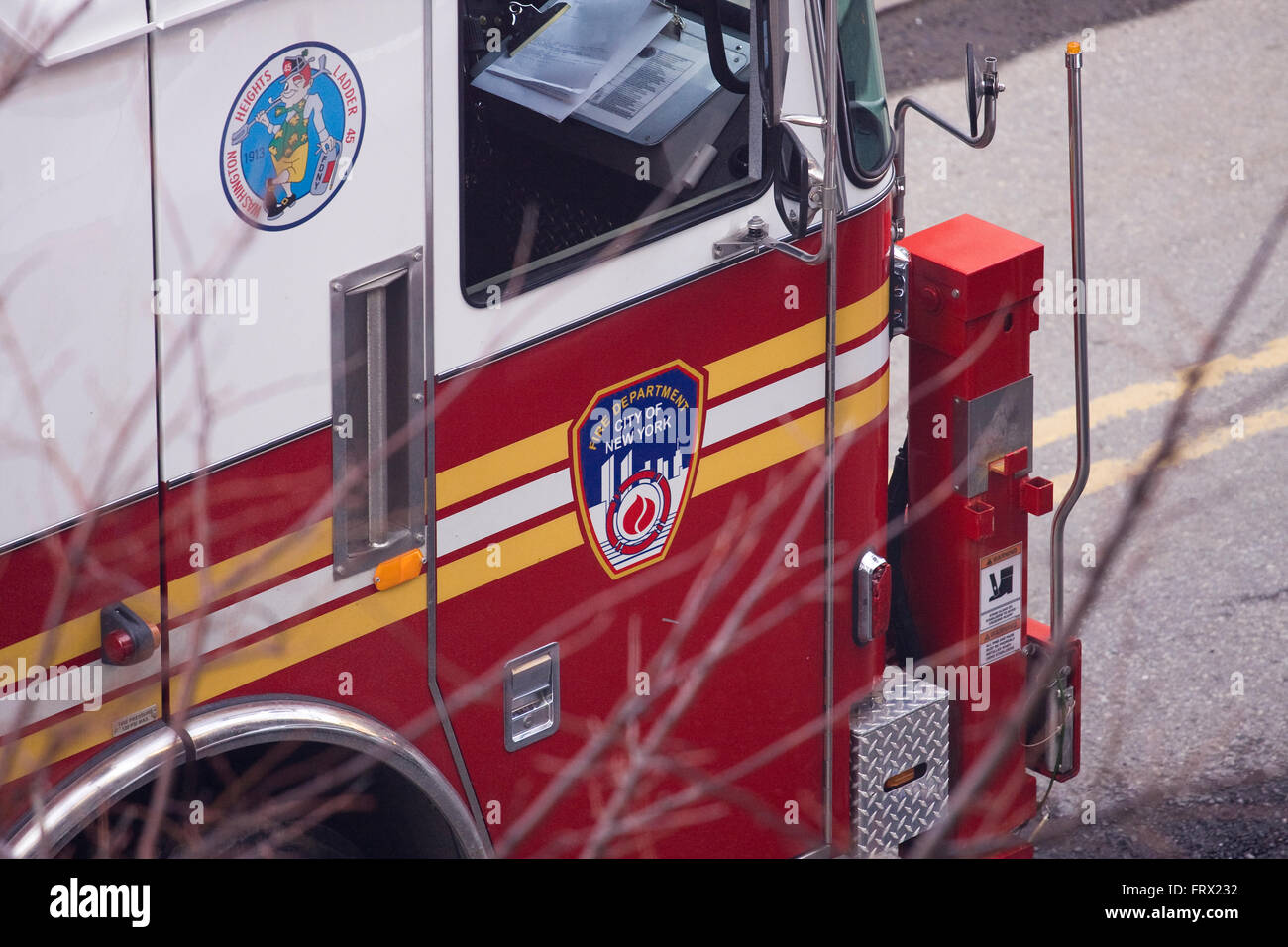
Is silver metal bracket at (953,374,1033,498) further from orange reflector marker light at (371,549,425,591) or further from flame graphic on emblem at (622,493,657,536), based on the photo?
orange reflector marker light at (371,549,425,591)

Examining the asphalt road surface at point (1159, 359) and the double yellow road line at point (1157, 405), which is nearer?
A: the asphalt road surface at point (1159, 359)

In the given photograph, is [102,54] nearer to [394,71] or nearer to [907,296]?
[394,71]

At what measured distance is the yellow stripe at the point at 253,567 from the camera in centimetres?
274

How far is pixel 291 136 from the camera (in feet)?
8.73

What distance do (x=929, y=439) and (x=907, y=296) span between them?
0.92ft

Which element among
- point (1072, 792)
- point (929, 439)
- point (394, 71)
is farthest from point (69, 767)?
point (1072, 792)

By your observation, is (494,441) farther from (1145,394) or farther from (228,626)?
(1145,394)

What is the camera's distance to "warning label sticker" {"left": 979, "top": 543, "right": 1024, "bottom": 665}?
378 cm

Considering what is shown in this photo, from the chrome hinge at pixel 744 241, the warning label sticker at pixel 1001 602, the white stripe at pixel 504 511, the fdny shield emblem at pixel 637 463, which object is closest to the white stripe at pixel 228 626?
the white stripe at pixel 504 511

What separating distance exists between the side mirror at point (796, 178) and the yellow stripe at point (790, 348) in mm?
197

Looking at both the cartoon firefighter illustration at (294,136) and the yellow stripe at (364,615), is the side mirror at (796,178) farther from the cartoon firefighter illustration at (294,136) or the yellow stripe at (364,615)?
the cartoon firefighter illustration at (294,136)

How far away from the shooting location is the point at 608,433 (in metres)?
3.12

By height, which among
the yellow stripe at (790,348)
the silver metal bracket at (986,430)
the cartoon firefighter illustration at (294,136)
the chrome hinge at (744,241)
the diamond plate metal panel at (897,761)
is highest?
the cartoon firefighter illustration at (294,136)

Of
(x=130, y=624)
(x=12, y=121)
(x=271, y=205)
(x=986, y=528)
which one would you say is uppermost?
(x=12, y=121)
